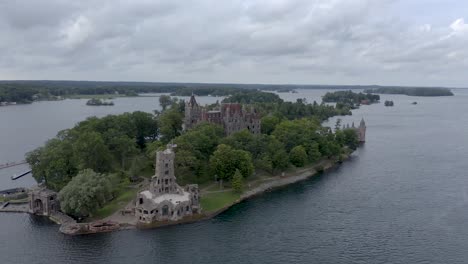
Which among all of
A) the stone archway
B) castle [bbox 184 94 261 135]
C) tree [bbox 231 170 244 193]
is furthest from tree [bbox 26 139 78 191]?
castle [bbox 184 94 261 135]

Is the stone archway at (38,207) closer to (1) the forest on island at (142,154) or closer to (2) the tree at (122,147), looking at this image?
(1) the forest on island at (142,154)

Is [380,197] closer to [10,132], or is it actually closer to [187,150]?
[187,150]

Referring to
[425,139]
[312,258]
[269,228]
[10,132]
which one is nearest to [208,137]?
[269,228]

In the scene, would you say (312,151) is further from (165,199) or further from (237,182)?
(165,199)

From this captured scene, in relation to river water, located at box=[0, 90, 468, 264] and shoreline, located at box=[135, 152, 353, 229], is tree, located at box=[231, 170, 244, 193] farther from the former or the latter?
river water, located at box=[0, 90, 468, 264]

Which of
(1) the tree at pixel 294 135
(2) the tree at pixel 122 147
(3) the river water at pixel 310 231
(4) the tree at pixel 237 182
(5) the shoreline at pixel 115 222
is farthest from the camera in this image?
(1) the tree at pixel 294 135

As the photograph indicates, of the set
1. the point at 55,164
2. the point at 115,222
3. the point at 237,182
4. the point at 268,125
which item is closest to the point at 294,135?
the point at 268,125

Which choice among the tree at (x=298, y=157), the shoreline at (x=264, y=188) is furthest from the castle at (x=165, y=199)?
the tree at (x=298, y=157)
